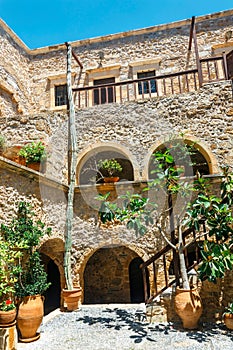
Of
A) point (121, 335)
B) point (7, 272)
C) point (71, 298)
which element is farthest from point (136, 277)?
point (7, 272)

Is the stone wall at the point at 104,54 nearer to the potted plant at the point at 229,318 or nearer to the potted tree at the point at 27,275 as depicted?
the potted tree at the point at 27,275

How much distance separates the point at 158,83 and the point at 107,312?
795 cm

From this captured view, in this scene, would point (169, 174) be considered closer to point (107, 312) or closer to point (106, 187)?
point (106, 187)

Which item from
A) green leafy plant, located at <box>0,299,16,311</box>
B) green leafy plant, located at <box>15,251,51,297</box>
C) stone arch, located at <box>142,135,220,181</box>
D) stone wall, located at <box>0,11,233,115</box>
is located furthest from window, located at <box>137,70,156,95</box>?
green leafy plant, located at <box>0,299,16,311</box>

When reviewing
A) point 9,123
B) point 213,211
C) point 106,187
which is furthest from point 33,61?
point 213,211

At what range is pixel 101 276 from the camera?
846 centimetres

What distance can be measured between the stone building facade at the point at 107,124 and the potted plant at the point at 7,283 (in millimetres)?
761

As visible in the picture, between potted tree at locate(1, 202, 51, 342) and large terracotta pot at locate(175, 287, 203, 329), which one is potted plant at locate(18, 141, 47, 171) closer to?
potted tree at locate(1, 202, 51, 342)

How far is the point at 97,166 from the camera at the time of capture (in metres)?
8.87

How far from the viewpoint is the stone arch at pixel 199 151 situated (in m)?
7.42

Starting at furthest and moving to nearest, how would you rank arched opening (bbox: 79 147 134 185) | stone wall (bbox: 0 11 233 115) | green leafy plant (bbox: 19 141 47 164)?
stone wall (bbox: 0 11 233 115) < arched opening (bbox: 79 147 134 185) < green leafy plant (bbox: 19 141 47 164)

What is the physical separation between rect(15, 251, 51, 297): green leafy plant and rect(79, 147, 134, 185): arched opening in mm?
3712

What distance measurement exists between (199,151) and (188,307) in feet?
14.8

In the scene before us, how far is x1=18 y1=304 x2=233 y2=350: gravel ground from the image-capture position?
4020 mm
